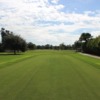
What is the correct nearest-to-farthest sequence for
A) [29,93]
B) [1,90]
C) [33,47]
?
[29,93] → [1,90] → [33,47]

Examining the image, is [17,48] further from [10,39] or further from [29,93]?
[29,93]

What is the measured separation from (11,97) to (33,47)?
181398 millimetres

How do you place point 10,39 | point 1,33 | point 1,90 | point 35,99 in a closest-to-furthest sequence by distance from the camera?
1. point 35,99
2. point 1,90
3. point 10,39
4. point 1,33

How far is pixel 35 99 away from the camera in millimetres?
10023

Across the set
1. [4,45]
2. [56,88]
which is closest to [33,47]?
[4,45]

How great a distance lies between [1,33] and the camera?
470 feet

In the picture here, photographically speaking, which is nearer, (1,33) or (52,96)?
(52,96)

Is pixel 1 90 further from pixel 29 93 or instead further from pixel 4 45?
pixel 4 45

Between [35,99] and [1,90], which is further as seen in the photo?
[1,90]

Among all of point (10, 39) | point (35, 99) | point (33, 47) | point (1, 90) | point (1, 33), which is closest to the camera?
point (35, 99)

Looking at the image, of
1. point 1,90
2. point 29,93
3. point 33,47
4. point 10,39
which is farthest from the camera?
point 33,47

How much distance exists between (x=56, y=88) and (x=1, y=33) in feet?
437

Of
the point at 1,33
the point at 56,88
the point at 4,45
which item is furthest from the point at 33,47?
the point at 56,88

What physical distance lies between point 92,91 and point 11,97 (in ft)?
11.3
